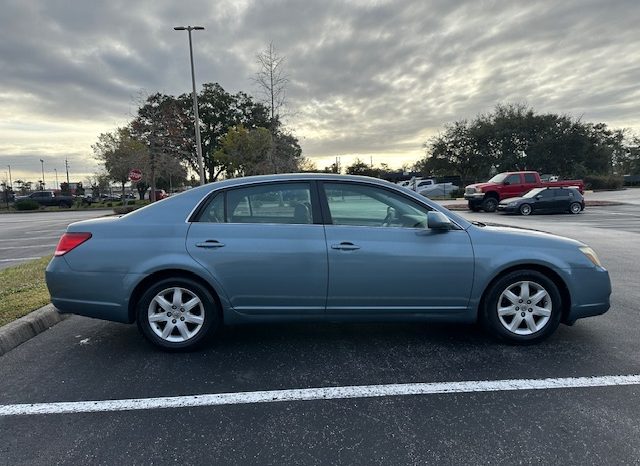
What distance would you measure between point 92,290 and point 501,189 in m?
22.0

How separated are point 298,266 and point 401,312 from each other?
3.32 ft

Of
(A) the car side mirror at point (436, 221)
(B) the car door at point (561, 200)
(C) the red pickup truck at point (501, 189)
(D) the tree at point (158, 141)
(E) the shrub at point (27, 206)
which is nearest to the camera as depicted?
(A) the car side mirror at point (436, 221)

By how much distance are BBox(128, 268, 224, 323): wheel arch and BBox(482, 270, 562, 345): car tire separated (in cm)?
245

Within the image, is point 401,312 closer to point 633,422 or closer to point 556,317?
point 556,317

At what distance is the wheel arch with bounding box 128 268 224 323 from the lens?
12.1ft

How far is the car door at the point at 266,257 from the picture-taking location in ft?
11.9

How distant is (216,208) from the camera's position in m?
Result: 3.82

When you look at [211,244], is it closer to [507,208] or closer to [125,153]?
[507,208]

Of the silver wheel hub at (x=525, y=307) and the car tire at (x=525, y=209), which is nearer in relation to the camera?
the silver wheel hub at (x=525, y=307)

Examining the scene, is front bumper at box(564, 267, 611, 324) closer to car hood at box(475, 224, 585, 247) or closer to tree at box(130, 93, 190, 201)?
car hood at box(475, 224, 585, 247)

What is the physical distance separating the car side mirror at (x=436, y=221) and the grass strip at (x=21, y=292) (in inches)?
169

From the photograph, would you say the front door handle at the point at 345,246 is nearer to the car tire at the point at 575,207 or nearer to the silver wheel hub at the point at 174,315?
the silver wheel hub at the point at 174,315

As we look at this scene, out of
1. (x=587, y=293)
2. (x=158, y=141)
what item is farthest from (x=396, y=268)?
(x=158, y=141)

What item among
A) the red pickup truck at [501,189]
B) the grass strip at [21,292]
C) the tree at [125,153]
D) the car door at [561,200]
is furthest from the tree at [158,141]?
the car door at [561,200]
